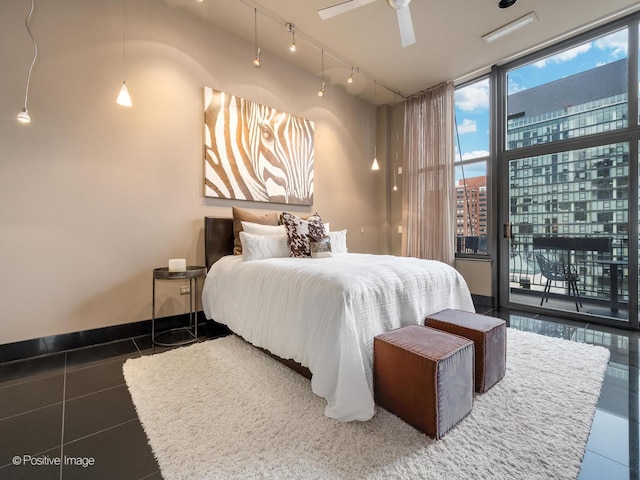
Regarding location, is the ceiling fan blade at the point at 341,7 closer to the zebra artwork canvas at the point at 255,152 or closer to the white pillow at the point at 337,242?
the zebra artwork canvas at the point at 255,152

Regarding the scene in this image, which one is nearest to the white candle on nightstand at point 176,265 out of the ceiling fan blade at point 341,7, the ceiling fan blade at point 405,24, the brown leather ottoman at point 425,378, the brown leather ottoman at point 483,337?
the brown leather ottoman at point 425,378

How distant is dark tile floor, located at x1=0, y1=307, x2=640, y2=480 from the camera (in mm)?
1226

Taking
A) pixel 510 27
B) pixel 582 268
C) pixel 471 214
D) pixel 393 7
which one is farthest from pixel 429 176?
pixel 393 7

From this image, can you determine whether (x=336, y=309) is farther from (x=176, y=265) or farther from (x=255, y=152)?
(x=255, y=152)

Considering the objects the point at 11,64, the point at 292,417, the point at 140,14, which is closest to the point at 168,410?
the point at 292,417

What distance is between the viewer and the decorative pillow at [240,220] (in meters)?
3.13

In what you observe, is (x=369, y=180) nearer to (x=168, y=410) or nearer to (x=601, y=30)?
(x=601, y=30)

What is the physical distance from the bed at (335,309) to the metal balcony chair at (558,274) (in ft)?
6.83

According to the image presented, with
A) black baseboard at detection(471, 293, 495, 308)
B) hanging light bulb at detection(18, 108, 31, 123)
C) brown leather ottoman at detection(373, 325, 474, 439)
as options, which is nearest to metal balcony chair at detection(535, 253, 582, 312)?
black baseboard at detection(471, 293, 495, 308)

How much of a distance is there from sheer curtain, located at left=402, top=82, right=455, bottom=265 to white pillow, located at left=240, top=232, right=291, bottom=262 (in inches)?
97.1

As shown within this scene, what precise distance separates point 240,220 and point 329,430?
2288 mm

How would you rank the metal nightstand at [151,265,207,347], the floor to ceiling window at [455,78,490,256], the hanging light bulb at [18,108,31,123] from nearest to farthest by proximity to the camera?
1. the hanging light bulb at [18,108,31,123]
2. the metal nightstand at [151,265,207,347]
3. the floor to ceiling window at [455,78,490,256]

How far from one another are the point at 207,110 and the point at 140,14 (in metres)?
0.95

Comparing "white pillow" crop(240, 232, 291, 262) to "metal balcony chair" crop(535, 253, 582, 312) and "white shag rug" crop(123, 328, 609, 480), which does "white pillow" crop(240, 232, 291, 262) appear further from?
"metal balcony chair" crop(535, 253, 582, 312)
